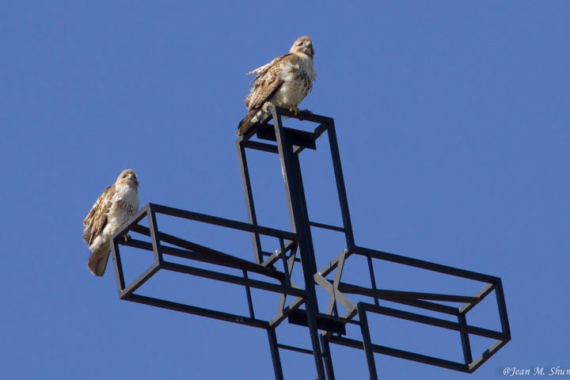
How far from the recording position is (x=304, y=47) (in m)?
11.6

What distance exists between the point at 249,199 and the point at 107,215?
160 inches

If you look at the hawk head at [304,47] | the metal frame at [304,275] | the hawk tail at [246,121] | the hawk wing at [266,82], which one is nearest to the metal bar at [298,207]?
the metal frame at [304,275]

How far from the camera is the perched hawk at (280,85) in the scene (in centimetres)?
1092

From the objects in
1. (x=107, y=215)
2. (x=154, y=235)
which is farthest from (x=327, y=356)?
(x=107, y=215)

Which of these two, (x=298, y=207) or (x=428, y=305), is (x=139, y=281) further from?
(x=428, y=305)

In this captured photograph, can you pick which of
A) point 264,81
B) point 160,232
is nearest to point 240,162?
point 160,232

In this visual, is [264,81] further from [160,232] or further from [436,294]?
[160,232]

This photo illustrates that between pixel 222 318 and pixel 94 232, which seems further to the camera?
pixel 94 232

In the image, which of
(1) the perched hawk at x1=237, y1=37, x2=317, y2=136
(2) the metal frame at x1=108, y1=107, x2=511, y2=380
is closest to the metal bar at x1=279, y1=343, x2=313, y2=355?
(2) the metal frame at x1=108, y1=107, x2=511, y2=380

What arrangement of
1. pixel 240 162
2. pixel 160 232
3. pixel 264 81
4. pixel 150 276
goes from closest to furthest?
1. pixel 150 276
2. pixel 160 232
3. pixel 240 162
4. pixel 264 81

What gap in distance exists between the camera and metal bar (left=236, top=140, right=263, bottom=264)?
7.59m

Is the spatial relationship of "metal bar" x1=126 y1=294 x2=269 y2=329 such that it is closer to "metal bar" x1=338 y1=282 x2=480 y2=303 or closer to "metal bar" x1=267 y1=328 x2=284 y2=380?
"metal bar" x1=267 y1=328 x2=284 y2=380

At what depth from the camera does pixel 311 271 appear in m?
7.23

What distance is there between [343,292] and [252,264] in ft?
2.07
